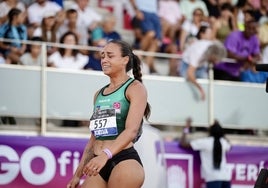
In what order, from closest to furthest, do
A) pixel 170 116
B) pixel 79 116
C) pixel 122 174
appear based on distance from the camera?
pixel 122 174, pixel 79 116, pixel 170 116

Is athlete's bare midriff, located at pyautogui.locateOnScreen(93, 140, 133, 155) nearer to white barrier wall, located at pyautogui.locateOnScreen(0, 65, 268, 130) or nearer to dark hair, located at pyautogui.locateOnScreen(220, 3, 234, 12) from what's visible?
white barrier wall, located at pyautogui.locateOnScreen(0, 65, 268, 130)

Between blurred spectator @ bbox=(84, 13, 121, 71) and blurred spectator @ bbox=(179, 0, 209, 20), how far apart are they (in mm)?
1708

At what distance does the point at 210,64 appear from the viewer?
1378cm

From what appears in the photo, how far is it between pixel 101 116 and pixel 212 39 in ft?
24.7

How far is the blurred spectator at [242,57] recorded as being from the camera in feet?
46.6

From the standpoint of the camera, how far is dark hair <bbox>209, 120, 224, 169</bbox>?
1275cm

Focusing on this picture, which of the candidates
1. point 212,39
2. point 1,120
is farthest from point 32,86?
point 212,39

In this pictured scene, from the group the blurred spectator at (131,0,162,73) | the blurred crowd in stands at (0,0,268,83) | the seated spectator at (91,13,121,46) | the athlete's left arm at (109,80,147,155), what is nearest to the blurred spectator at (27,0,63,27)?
the blurred crowd in stands at (0,0,268,83)

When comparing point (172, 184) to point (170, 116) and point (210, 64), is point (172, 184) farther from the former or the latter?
point (210, 64)

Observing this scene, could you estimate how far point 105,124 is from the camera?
673 centimetres

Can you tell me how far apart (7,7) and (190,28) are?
12.0 ft

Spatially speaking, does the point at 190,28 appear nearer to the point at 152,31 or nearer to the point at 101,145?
the point at 152,31

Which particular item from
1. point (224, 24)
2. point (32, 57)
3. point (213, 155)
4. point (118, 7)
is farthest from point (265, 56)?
point (32, 57)

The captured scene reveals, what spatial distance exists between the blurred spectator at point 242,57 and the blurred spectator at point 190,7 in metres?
1.07
